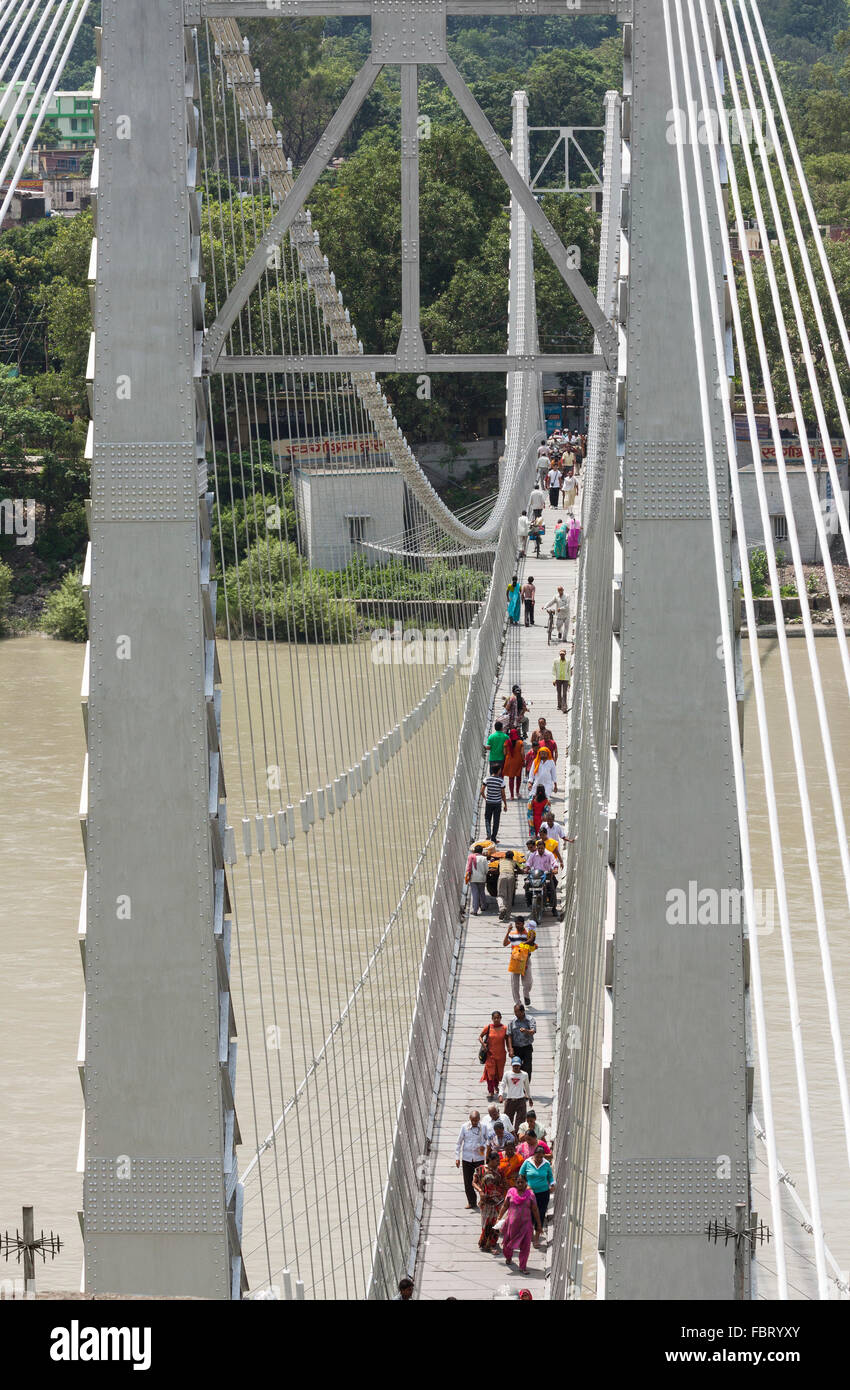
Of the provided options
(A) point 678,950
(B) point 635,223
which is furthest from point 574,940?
(B) point 635,223

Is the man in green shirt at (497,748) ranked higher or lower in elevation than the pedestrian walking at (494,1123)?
higher

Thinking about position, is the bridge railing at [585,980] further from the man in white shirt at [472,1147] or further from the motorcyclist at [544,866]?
the motorcyclist at [544,866]

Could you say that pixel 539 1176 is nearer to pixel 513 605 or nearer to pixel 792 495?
pixel 513 605

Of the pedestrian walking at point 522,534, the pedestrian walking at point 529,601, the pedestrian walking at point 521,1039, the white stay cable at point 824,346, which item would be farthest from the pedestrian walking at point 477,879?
the pedestrian walking at point 522,534

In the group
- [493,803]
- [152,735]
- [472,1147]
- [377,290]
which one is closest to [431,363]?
[152,735]

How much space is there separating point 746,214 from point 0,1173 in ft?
88.8

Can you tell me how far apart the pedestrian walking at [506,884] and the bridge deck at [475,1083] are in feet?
0.30

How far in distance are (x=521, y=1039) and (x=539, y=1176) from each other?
1.40 m

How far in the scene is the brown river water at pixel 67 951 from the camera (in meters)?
11.2

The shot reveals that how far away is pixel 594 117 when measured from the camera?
47.9 metres

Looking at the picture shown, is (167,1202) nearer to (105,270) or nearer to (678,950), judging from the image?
(678,950)

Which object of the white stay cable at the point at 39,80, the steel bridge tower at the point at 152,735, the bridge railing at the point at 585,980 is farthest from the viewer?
the bridge railing at the point at 585,980

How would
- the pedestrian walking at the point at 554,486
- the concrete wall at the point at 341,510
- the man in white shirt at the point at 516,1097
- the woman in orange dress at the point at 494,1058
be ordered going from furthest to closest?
the pedestrian walking at the point at 554,486 → the concrete wall at the point at 341,510 → the woman in orange dress at the point at 494,1058 → the man in white shirt at the point at 516,1097

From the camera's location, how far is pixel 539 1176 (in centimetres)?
812
